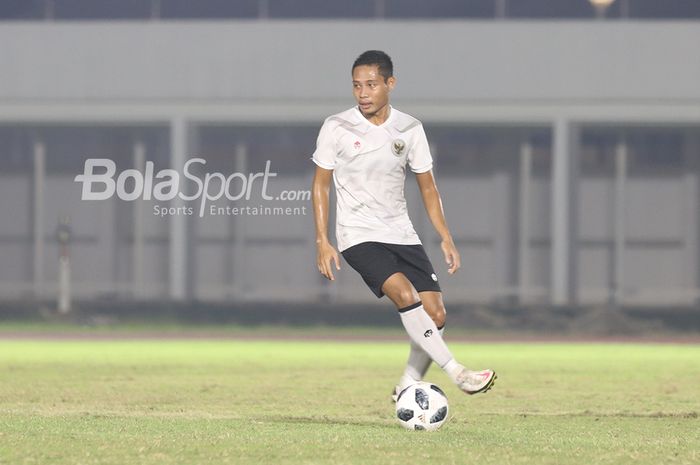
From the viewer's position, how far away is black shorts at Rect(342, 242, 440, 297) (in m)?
9.76

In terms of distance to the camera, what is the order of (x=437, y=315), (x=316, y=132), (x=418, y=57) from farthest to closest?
(x=316, y=132), (x=418, y=57), (x=437, y=315)

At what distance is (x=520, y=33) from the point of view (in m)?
29.8

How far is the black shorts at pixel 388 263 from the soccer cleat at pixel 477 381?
2.52 ft

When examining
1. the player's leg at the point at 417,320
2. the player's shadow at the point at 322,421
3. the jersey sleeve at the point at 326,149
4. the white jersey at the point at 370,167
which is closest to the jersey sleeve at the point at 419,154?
the white jersey at the point at 370,167

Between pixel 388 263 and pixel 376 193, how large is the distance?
0.48 metres

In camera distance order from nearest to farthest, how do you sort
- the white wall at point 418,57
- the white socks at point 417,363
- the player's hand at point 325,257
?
1. the player's hand at point 325,257
2. the white socks at point 417,363
3. the white wall at point 418,57

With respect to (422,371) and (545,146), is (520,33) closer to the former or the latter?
(545,146)

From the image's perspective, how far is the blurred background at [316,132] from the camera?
98.0ft

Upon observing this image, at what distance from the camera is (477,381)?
9297mm

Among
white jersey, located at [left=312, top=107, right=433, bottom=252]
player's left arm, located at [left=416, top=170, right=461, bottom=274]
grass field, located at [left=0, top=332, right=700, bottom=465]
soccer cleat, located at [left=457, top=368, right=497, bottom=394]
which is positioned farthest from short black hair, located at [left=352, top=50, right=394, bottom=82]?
grass field, located at [left=0, top=332, right=700, bottom=465]

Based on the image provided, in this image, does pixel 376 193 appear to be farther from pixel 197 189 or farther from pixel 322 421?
pixel 197 189

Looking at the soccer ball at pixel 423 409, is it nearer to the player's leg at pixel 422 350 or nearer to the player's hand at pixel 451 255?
the player's leg at pixel 422 350

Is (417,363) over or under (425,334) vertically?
under

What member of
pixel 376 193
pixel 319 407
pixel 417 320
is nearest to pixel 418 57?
pixel 319 407
